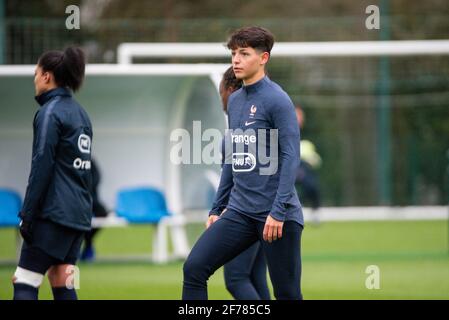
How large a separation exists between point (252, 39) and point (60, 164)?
1.46 m

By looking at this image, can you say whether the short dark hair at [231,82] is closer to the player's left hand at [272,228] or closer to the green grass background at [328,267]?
the player's left hand at [272,228]

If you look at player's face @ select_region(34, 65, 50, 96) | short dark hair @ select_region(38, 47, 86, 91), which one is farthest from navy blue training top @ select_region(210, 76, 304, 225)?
player's face @ select_region(34, 65, 50, 96)

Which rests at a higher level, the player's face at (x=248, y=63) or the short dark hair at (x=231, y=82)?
the short dark hair at (x=231, y=82)

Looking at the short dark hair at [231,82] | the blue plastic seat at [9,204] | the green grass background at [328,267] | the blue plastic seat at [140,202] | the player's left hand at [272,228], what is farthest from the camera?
the blue plastic seat at [140,202]

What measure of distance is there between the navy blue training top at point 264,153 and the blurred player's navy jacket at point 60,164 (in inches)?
38.7

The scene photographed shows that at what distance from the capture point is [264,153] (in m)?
6.58

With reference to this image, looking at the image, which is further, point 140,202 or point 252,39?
point 140,202

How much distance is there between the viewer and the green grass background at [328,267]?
1018 centimetres

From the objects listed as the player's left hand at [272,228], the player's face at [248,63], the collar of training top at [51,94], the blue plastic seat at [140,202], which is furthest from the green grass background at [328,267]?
the player's face at [248,63]

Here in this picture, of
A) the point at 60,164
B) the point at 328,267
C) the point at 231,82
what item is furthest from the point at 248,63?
the point at 328,267

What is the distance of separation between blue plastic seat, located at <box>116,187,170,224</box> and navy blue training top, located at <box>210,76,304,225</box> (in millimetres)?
7121

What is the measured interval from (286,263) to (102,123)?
8.55 meters

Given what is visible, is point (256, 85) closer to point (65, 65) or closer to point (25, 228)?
point (65, 65)
